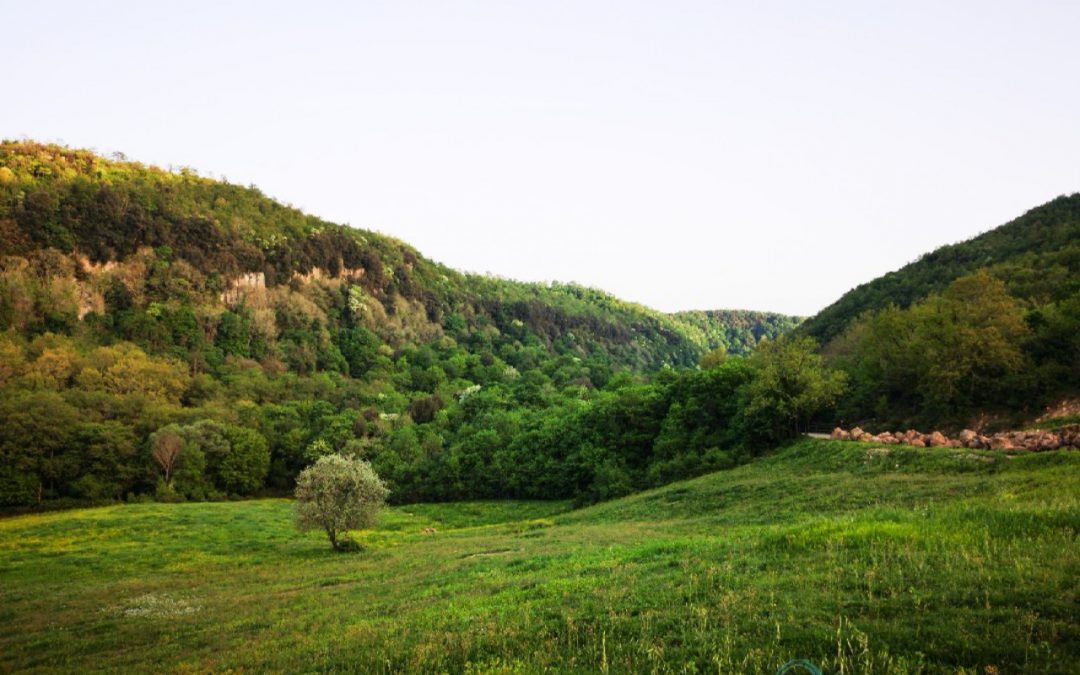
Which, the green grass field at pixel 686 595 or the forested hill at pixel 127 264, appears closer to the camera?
the green grass field at pixel 686 595

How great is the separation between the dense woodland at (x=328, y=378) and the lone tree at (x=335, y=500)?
34.9 m

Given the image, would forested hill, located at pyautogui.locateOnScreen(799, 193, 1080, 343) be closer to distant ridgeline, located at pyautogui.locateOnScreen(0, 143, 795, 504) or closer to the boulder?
distant ridgeline, located at pyautogui.locateOnScreen(0, 143, 795, 504)

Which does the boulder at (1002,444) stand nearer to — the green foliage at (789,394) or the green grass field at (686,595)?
the green grass field at (686,595)

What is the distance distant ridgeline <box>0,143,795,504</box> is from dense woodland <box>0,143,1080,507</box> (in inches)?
19.0

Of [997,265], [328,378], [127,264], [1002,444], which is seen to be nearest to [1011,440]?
[1002,444]

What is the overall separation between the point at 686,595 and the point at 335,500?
137 feet

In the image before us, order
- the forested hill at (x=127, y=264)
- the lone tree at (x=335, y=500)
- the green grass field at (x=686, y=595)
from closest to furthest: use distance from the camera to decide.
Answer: the green grass field at (x=686, y=595) → the lone tree at (x=335, y=500) → the forested hill at (x=127, y=264)

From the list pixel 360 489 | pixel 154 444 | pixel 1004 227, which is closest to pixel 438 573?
pixel 360 489

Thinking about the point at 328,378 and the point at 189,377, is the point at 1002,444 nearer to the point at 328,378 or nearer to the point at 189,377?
the point at 189,377

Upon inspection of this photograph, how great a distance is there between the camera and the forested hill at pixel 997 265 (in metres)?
74.8

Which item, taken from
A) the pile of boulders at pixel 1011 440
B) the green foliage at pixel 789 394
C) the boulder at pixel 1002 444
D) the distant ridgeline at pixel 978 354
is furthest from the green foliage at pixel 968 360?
the boulder at pixel 1002 444

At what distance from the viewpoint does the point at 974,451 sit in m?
32.7

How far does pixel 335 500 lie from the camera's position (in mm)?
48906

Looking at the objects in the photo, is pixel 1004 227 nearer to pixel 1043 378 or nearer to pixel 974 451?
pixel 1043 378
